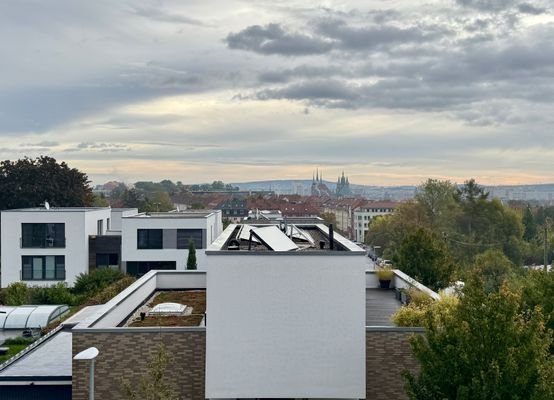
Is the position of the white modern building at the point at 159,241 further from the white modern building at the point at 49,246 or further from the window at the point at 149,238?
the white modern building at the point at 49,246

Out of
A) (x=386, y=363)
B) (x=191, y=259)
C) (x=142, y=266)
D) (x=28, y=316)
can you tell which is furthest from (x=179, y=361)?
(x=142, y=266)

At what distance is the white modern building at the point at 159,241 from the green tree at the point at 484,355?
34.0 meters

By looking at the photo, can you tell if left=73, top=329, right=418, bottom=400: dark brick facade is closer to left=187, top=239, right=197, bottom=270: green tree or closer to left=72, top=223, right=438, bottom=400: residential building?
left=72, top=223, right=438, bottom=400: residential building

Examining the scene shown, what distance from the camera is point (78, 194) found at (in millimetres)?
66062


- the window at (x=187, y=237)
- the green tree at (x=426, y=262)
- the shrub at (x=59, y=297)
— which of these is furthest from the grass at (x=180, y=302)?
the window at (x=187, y=237)

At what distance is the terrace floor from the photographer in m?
18.3

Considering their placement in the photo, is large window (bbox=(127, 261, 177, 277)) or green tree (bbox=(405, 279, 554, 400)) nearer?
green tree (bbox=(405, 279, 554, 400))

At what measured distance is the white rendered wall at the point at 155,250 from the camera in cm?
4497

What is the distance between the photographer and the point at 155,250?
45438 mm

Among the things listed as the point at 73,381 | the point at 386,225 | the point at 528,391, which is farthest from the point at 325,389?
the point at 386,225

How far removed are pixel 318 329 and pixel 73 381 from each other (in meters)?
5.68

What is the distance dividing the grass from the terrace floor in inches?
201

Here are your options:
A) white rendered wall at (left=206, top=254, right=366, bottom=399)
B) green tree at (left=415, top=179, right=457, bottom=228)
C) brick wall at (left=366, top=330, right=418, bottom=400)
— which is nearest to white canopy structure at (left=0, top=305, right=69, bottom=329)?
white rendered wall at (left=206, top=254, right=366, bottom=399)

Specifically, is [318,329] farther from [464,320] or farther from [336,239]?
[336,239]
